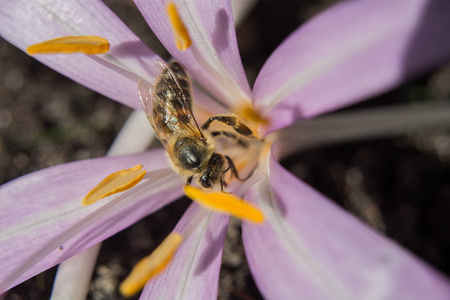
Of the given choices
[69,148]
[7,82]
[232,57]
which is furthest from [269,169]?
[7,82]

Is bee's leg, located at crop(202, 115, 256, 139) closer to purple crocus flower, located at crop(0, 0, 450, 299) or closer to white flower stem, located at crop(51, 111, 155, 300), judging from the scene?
purple crocus flower, located at crop(0, 0, 450, 299)

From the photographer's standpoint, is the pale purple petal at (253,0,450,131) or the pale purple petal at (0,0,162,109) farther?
the pale purple petal at (0,0,162,109)

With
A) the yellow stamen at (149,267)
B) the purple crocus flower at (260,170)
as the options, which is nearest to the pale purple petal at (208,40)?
the purple crocus flower at (260,170)

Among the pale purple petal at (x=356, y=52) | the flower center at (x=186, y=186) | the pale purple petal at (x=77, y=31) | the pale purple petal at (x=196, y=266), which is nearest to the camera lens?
the pale purple petal at (x=356, y=52)

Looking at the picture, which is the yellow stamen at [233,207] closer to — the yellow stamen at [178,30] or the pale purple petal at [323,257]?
the pale purple petal at [323,257]

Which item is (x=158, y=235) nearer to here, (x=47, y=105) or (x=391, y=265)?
(x=47, y=105)

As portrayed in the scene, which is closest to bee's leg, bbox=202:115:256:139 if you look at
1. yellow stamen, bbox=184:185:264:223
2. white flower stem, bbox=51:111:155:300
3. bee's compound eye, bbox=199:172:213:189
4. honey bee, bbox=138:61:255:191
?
honey bee, bbox=138:61:255:191
